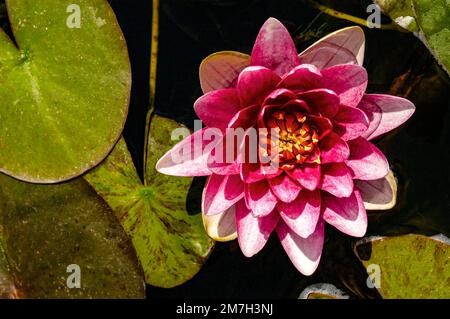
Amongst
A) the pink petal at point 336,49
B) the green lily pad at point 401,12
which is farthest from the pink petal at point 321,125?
the green lily pad at point 401,12

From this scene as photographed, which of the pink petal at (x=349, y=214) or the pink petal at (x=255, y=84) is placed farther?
the pink petal at (x=349, y=214)

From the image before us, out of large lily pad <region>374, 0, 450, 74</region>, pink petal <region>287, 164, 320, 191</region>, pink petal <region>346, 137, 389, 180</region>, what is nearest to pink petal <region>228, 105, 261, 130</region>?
pink petal <region>287, 164, 320, 191</region>

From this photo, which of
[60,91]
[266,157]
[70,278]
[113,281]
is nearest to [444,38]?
[266,157]

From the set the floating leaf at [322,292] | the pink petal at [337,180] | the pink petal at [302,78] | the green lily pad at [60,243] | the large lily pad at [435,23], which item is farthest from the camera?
the floating leaf at [322,292]

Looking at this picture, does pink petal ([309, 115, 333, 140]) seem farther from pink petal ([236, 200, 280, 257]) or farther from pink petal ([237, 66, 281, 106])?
pink petal ([236, 200, 280, 257])

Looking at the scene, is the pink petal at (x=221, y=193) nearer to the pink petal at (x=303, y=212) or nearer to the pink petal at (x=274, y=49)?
the pink petal at (x=303, y=212)

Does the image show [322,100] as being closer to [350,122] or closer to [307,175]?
[350,122]

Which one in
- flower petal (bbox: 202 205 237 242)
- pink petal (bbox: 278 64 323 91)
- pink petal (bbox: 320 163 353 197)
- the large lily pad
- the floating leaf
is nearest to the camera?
pink petal (bbox: 278 64 323 91)
